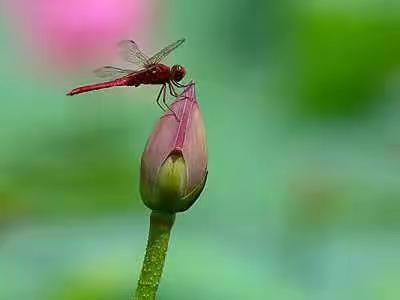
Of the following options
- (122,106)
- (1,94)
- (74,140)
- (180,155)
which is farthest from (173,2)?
(180,155)

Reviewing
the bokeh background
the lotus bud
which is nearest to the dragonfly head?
the lotus bud

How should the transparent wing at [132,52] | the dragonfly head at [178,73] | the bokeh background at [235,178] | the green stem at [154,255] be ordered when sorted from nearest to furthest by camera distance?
the green stem at [154,255], the dragonfly head at [178,73], the transparent wing at [132,52], the bokeh background at [235,178]

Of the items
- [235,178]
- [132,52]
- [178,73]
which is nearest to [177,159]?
[178,73]

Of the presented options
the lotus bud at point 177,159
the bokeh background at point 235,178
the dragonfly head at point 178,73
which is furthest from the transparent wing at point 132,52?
the lotus bud at point 177,159

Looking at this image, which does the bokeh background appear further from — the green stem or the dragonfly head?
the green stem

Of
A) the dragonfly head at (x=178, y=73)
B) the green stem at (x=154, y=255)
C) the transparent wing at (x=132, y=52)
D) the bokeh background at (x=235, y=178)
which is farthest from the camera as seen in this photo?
the bokeh background at (x=235, y=178)

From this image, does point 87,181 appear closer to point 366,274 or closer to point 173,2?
point 366,274

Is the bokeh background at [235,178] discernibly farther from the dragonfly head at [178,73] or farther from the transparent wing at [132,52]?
the dragonfly head at [178,73]
